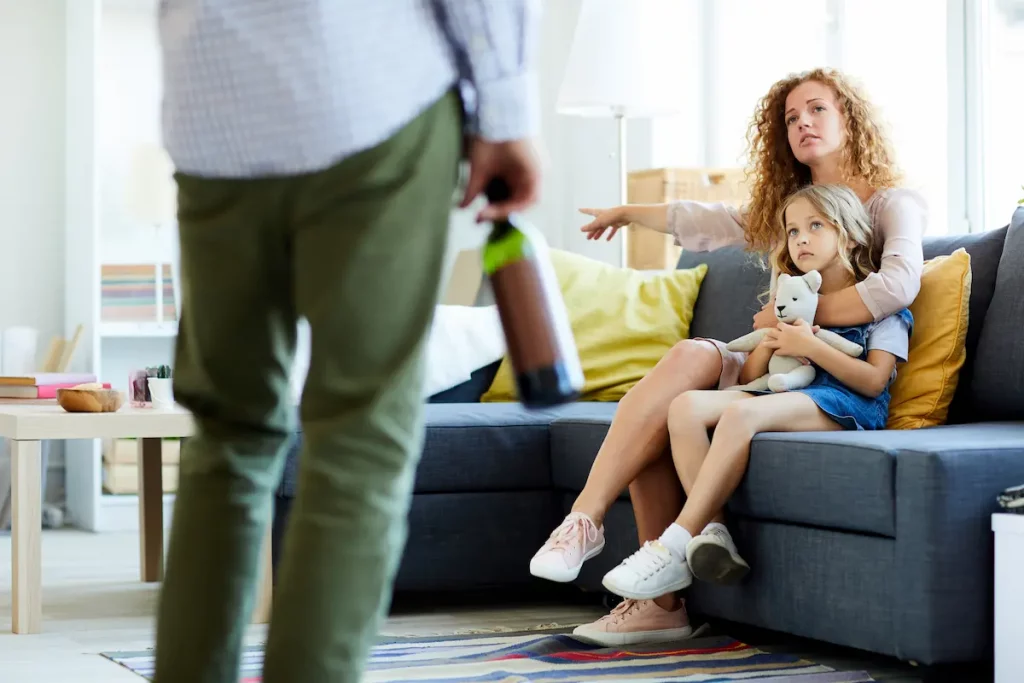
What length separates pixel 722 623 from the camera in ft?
8.86

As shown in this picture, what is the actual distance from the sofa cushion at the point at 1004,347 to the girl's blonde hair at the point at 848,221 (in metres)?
0.23

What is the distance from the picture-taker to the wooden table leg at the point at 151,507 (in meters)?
3.37

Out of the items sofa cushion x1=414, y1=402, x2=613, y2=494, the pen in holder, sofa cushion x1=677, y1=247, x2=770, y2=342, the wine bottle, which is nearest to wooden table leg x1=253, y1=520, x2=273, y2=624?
sofa cushion x1=414, y1=402, x2=613, y2=494

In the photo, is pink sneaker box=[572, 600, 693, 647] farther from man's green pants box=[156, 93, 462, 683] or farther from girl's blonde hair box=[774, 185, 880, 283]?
man's green pants box=[156, 93, 462, 683]

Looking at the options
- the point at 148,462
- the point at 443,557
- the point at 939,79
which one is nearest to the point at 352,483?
the point at 443,557

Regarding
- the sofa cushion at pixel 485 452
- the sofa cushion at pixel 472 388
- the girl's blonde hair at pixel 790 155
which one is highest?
the girl's blonde hair at pixel 790 155

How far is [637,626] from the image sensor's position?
2.46 meters

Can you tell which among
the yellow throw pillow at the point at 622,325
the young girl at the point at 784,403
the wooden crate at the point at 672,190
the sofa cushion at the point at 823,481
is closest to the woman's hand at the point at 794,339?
the young girl at the point at 784,403

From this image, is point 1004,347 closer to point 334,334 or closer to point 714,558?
point 714,558

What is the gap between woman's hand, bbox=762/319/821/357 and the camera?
2.44 m

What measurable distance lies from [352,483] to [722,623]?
6.16 ft

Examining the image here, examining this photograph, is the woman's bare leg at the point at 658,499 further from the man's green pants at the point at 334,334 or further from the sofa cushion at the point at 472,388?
the man's green pants at the point at 334,334

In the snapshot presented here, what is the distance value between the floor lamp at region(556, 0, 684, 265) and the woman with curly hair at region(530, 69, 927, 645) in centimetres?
104

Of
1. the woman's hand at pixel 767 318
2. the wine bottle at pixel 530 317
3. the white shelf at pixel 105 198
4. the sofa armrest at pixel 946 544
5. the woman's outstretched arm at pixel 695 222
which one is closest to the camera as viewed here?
the wine bottle at pixel 530 317
